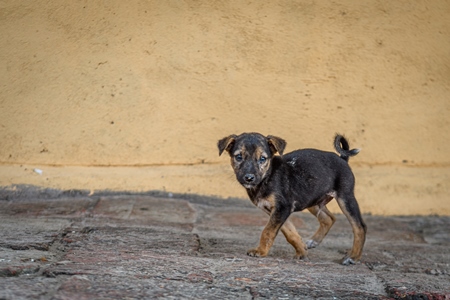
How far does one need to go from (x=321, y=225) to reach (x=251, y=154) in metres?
1.07

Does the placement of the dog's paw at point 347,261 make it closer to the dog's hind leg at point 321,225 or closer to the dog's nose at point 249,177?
the dog's hind leg at point 321,225

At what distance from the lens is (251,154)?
17.0 ft

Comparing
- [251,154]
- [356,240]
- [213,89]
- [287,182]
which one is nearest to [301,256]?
[356,240]

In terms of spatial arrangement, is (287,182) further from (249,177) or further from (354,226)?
(354,226)

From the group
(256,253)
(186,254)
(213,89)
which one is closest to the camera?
(186,254)

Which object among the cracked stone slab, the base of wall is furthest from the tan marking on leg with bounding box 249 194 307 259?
the base of wall

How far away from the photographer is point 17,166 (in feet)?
21.3

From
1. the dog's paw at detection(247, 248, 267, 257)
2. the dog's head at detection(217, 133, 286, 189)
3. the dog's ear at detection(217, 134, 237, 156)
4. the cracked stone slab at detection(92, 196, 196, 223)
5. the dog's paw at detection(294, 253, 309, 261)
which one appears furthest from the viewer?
the cracked stone slab at detection(92, 196, 196, 223)

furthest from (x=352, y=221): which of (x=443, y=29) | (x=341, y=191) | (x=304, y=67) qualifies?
(x=443, y=29)

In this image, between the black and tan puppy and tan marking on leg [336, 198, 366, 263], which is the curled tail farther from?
tan marking on leg [336, 198, 366, 263]

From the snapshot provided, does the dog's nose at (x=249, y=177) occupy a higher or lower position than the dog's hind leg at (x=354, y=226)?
higher

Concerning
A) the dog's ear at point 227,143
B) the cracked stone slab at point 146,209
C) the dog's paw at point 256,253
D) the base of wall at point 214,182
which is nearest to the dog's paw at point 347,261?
the dog's paw at point 256,253

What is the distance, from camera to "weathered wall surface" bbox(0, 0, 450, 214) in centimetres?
648

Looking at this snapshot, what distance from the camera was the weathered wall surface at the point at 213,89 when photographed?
6.48 meters
